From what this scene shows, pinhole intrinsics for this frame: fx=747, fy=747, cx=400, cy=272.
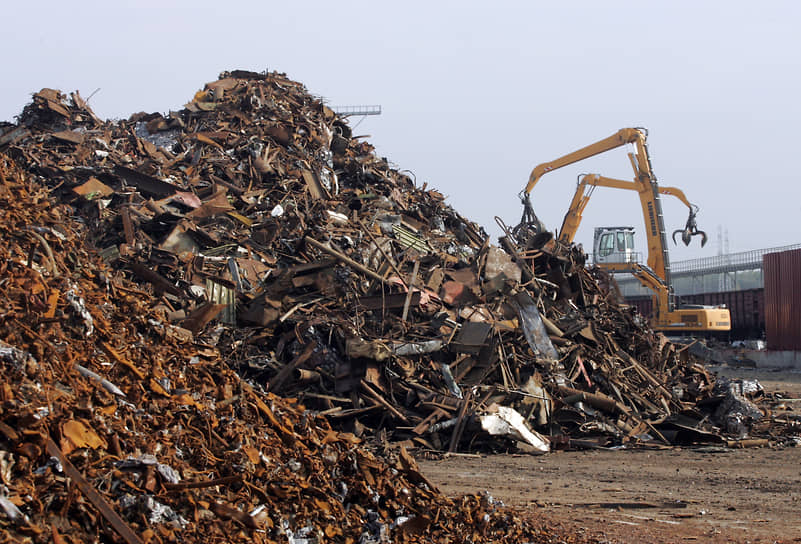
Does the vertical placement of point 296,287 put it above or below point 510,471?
above

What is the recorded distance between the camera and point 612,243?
87.7ft

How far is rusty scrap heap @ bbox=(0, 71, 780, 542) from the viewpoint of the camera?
182 inches

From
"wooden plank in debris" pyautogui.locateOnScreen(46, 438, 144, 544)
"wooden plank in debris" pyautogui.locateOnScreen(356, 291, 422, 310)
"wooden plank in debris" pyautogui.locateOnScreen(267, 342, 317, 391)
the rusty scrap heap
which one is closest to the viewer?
"wooden plank in debris" pyautogui.locateOnScreen(46, 438, 144, 544)

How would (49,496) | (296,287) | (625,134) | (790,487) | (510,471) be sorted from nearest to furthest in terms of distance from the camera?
(49,496) → (790,487) → (510,471) → (296,287) → (625,134)

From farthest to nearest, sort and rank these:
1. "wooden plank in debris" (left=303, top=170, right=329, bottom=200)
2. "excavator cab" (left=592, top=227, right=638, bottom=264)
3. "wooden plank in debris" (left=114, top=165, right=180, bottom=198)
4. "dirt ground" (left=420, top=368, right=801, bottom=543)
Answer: "excavator cab" (left=592, top=227, right=638, bottom=264) < "wooden plank in debris" (left=303, top=170, right=329, bottom=200) < "wooden plank in debris" (left=114, top=165, right=180, bottom=198) < "dirt ground" (left=420, top=368, right=801, bottom=543)

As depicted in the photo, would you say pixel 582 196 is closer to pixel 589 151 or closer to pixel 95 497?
pixel 589 151

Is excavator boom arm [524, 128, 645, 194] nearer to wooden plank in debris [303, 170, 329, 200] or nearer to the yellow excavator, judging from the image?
the yellow excavator

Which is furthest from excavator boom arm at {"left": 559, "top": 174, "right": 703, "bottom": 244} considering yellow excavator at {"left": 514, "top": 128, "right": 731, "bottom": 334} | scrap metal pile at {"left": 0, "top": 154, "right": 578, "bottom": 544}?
scrap metal pile at {"left": 0, "top": 154, "right": 578, "bottom": 544}

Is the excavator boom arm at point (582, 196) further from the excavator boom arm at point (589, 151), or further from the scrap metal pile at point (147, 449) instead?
the scrap metal pile at point (147, 449)

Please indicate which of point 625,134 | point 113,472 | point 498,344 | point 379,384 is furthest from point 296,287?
point 625,134

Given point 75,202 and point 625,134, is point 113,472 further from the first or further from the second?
point 625,134

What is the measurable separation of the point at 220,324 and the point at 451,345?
3.52 meters

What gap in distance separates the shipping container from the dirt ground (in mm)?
16803

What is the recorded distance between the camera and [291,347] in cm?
1127
